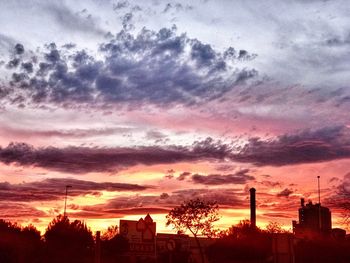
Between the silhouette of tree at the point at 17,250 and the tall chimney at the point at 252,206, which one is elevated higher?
the tall chimney at the point at 252,206

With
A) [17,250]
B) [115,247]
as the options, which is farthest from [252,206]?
[17,250]

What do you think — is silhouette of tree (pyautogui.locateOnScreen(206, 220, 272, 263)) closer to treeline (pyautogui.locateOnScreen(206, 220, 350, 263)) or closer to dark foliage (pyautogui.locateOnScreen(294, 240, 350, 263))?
treeline (pyautogui.locateOnScreen(206, 220, 350, 263))

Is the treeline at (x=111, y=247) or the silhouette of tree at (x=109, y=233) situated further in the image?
the silhouette of tree at (x=109, y=233)

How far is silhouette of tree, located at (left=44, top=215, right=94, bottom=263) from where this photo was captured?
57.6 metres

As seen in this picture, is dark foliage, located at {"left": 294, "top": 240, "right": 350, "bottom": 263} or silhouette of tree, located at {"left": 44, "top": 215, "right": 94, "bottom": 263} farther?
dark foliage, located at {"left": 294, "top": 240, "right": 350, "bottom": 263}

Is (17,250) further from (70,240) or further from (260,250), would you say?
(260,250)

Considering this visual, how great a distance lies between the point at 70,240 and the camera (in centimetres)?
6141

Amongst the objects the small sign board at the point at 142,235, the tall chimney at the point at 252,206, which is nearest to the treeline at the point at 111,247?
the tall chimney at the point at 252,206

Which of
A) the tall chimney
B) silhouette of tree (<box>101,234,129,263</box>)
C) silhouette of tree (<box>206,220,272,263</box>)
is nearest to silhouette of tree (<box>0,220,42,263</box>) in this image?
silhouette of tree (<box>101,234,129,263</box>)

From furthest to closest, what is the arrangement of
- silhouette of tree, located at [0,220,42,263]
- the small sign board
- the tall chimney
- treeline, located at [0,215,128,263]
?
1. the tall chimney
2. treeline, located at [0,215,128,263]
3. silhouette of tree, located at [0,220,42,263]
4. the small sign board

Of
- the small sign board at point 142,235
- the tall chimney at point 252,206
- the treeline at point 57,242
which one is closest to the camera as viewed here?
the small sign board at point 142,235

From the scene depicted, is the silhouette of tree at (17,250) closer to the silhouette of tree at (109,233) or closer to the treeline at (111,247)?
the treeline at (111,247)

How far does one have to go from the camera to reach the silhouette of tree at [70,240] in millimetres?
57562

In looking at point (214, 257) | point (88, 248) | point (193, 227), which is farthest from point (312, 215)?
point (88, 248)
